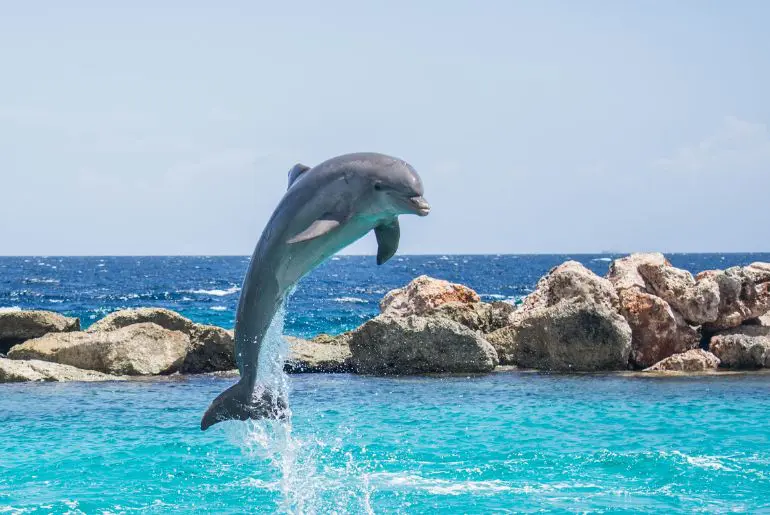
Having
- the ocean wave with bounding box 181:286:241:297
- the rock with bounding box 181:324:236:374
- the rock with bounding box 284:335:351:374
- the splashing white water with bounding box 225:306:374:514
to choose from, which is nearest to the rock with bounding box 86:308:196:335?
the rock with bounding box 181:324:236:374

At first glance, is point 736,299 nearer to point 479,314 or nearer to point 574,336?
point 574,336

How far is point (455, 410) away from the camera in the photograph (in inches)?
542

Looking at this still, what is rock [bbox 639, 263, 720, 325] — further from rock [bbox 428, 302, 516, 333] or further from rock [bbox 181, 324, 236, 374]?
rock [bbox 181, 324, 236, 374]

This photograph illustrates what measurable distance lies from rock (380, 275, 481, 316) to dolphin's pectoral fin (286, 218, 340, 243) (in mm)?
14630

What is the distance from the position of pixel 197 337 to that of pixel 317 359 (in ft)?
7.69

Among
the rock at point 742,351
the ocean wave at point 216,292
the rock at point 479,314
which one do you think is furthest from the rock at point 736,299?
the ocean wave at point 216,292

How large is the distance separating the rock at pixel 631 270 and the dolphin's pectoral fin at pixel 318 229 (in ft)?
46.3

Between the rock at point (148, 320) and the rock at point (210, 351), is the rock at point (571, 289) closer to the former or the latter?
the rock at point (210, 351)

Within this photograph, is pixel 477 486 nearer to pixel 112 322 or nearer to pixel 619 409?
pixel 619 409

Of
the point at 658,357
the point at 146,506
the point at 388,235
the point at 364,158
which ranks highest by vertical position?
the point at 364,158

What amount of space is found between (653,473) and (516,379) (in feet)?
19.6

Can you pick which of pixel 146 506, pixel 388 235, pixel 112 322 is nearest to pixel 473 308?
pixel 112 322

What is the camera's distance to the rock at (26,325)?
18.8m

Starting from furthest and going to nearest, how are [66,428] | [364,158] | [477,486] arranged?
[66,428], [477,486], [364,158]
